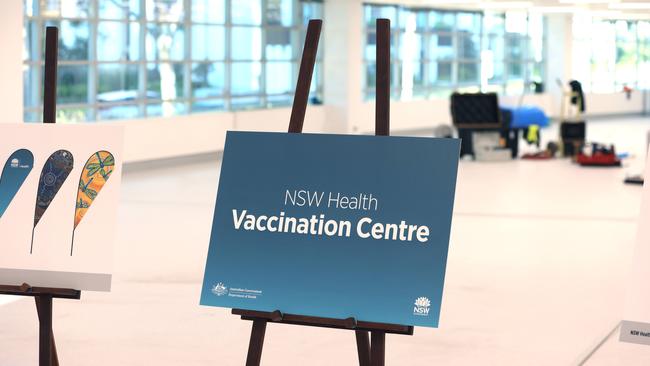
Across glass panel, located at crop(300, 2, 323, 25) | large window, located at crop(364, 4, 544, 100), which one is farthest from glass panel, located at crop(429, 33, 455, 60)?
glass panel, located at crop(300, 2, 323, 25)

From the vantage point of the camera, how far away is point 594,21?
3328cm

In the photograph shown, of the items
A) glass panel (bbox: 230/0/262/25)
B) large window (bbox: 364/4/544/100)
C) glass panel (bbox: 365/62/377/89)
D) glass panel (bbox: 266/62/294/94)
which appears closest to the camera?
glass panel (bbox: 230/0/262/25)

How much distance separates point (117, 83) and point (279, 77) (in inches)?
187

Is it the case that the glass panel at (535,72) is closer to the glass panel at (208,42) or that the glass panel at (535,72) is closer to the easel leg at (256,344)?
the glass panel at (208,42)

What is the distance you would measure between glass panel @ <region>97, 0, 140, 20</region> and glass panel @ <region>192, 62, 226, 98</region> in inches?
73.2

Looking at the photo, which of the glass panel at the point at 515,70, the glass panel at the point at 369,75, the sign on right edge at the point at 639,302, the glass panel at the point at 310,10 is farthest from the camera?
the glass panel at the point at 515,70

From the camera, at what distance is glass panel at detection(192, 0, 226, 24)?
1931 cm

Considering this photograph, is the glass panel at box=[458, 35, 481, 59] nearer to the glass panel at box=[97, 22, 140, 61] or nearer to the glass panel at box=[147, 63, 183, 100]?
the glass panel at box=[147, 63, 183, 100]

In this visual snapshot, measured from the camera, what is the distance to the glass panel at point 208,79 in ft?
64.0

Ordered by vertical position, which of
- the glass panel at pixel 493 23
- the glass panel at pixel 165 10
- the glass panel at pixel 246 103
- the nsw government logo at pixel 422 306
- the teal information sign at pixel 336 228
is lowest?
the nsw government logo at pixel 422 306

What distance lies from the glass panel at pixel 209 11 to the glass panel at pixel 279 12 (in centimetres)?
145

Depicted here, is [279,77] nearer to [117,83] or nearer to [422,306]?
[117,83]

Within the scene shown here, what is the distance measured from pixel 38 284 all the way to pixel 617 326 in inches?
153

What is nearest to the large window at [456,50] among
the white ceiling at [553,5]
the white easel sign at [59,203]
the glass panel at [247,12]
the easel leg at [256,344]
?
the white ceiling at [553,5]
